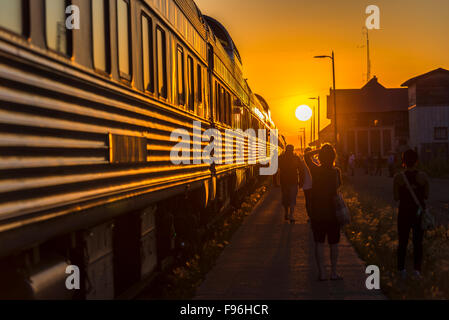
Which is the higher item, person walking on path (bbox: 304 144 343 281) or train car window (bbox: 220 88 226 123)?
train car window (bbox: 220 88 226 123)

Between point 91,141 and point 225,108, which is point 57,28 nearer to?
point 91,141

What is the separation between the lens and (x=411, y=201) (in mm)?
7598

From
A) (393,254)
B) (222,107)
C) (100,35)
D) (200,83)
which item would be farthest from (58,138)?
(222,107)

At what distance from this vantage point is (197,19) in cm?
984

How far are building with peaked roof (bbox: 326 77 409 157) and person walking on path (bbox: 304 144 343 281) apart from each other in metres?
53.6

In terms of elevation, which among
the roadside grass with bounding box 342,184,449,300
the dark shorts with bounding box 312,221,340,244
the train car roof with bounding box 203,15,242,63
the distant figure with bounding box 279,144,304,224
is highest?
the train car roof with bounding box 203,15,242,63

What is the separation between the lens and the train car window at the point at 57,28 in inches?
156

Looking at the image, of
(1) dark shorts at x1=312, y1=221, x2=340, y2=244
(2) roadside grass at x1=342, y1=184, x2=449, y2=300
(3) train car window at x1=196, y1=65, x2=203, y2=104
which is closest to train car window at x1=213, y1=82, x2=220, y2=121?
(3) train car window at x1=196, y1=65, x2=203, y2=104

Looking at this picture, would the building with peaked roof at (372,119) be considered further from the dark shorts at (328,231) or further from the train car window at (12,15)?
the train car window at (12,15)

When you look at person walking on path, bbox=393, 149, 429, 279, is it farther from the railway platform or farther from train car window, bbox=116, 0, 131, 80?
train car window, bbox=116, 0, 131, 80

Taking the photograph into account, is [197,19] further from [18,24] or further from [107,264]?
[18,24]

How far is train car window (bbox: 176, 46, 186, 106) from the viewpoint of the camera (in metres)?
8.11

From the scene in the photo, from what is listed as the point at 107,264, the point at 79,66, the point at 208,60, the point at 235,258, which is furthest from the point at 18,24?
the point at 208,60
